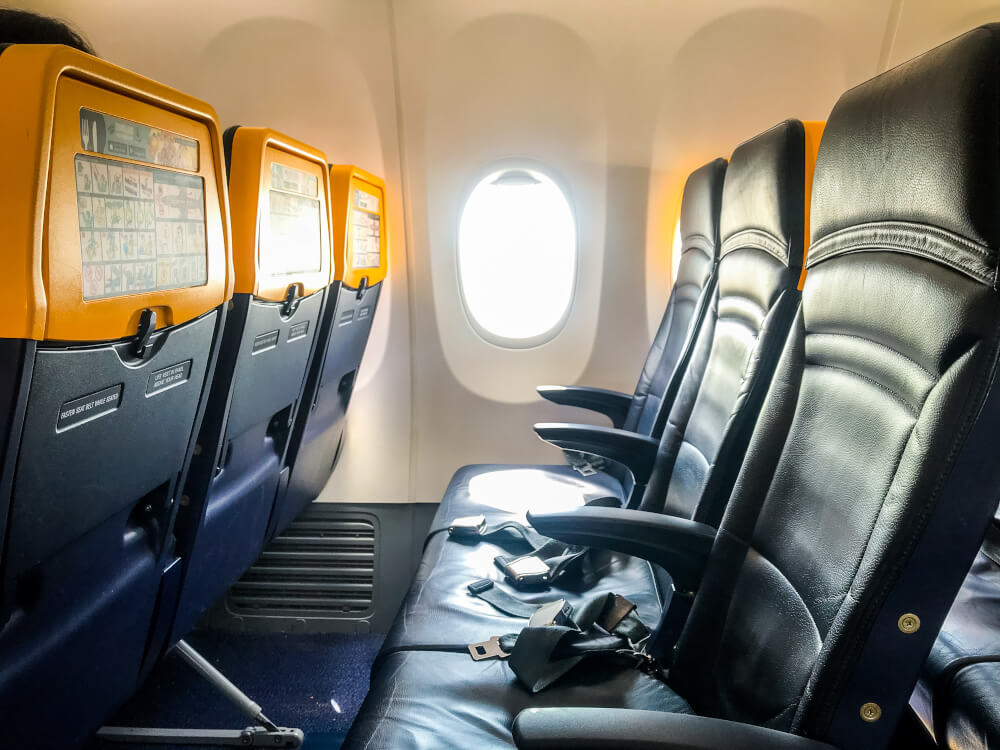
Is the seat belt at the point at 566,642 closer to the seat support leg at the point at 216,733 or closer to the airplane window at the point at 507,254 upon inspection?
the seat support leg at the point at 216,733

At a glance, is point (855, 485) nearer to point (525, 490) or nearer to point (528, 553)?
point (528, 553)

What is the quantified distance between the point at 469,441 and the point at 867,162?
2519mm

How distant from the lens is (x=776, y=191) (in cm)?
158

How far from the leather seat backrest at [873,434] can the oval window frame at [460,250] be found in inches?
78.6

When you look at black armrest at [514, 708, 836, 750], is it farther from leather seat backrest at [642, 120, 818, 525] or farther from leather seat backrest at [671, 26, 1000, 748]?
leather seat backrest at [642, 120, 818, 525]

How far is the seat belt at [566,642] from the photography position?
1.47 m

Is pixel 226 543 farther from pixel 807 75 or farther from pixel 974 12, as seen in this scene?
pixel 974 12

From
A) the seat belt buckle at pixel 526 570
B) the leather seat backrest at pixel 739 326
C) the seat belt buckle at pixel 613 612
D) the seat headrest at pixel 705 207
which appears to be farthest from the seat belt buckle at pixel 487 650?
the seat headrest at pixel 705 207

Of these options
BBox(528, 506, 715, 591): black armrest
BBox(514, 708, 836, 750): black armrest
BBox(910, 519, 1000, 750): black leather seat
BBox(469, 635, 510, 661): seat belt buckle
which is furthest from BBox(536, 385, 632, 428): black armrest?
BBox(514, 708, 836, 750): black armrest

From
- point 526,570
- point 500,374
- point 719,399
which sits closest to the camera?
point 719,399

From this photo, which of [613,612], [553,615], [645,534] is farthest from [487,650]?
[645,534]

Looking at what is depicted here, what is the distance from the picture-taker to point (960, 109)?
0.88 metres

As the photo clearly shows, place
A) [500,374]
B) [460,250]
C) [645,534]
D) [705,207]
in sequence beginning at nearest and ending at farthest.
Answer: [645,534]
[705,207]
[460,250]
[500,374]

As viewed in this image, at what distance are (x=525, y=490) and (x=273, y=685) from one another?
3.75 feet
